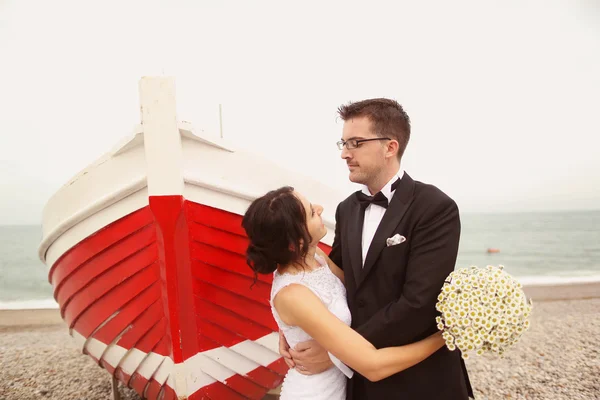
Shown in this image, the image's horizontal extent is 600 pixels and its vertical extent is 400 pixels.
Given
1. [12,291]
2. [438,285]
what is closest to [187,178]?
[438,285]

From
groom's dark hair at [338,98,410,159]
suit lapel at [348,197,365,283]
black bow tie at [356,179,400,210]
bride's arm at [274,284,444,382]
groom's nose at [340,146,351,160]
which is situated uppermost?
groom's dark hair at [338,98,410,159]

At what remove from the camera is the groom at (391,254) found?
60.7 inches

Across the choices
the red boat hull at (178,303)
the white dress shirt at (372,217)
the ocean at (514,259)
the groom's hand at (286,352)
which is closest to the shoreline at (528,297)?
the ocean at (514,259)

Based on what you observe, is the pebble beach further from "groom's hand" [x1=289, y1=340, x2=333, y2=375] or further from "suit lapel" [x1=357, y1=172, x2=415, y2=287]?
"suit lapel" [x1=357, y1=172, x2=415, y2=287]

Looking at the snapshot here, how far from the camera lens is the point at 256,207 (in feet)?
5.67

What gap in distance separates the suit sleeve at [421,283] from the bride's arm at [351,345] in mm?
49

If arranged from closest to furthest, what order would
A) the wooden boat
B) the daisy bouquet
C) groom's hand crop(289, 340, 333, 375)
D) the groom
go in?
the daisy bouquet
the groom
groom's hand crop(289, 340, 333, 375)
the wooden boat

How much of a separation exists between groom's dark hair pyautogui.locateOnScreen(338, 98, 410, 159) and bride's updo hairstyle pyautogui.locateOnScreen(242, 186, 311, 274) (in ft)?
1.73

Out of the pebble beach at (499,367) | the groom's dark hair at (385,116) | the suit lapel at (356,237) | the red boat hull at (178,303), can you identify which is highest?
the groom's dark hair at (385,116)

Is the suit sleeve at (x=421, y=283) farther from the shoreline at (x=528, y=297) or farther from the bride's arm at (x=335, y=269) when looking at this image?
the shoreline at (x=528, y=297)

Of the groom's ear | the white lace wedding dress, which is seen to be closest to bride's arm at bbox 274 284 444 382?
the white lace wedding dress

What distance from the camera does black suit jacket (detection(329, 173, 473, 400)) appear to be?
153 centimetres

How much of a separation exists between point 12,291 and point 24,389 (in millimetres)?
16829

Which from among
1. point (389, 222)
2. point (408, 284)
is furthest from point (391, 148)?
point (408, 284)
